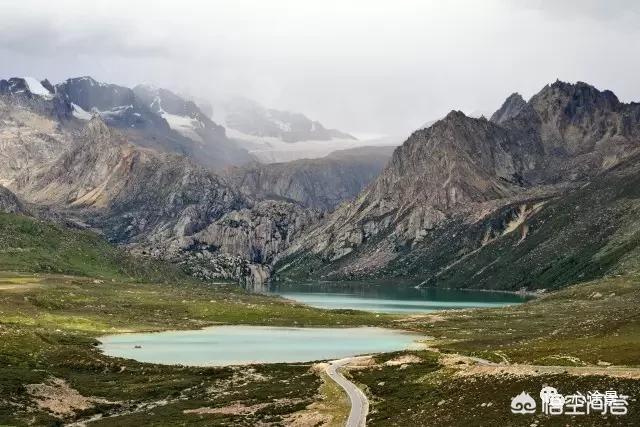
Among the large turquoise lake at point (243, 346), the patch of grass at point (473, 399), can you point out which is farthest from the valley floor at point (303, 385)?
the large turquoise lake at point (243, 346)

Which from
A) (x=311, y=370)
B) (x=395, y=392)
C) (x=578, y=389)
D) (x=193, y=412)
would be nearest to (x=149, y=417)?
(x=193, y=412)

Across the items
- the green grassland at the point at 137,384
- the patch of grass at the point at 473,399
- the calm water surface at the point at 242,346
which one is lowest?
the calm water surface at the point at 242,346

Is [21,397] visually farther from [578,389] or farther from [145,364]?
[578,389]

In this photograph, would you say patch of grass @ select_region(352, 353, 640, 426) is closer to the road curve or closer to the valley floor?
the valley floor
